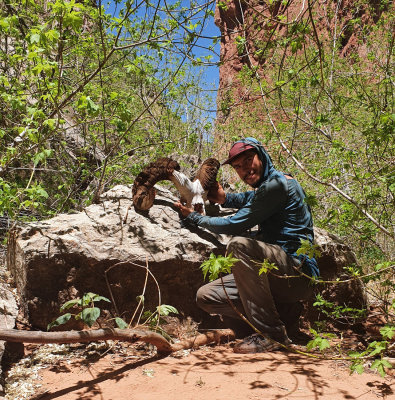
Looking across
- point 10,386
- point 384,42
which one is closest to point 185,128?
point 384,42

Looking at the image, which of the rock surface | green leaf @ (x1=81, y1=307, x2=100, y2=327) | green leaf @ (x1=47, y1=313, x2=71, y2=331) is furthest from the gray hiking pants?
the rock surface

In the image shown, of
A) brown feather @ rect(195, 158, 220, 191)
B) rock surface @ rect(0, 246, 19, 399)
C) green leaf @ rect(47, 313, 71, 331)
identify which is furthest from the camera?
brown feather @ rect(195, 158, 220, 191)

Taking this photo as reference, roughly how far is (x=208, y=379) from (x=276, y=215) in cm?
134

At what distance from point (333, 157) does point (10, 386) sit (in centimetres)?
603

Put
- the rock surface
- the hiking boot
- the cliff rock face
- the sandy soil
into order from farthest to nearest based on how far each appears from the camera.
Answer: the cliff rock face
the hiking boot
the rock surface
the sandy soil

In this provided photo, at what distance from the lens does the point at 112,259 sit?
327 cm

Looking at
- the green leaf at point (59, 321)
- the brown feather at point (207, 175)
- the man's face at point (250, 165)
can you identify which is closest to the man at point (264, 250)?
the man's face at point (250, 165)

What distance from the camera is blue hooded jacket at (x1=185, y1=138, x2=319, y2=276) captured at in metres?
2.96

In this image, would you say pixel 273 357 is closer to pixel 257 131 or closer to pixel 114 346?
pixel 114 346

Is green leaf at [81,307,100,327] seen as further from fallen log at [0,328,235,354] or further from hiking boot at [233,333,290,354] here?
hiking boot at [233,333,290,354]

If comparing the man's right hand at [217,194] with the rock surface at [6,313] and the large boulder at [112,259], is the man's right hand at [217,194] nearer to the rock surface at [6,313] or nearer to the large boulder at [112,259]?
the large boulder at [112,259]

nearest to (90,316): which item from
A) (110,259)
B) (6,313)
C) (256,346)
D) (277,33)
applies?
(110,259)

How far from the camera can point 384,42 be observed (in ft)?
27.6

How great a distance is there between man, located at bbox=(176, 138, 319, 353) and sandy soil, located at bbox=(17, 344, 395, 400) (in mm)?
290
